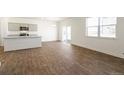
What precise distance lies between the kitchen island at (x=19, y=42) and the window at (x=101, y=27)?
12.7 feet

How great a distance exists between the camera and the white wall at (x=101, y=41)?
541 centimetres

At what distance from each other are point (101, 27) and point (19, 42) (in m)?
5.21

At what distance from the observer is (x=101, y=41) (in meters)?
6.85

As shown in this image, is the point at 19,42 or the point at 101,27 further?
the point at 19,42

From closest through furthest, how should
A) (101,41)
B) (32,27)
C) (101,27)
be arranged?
(101,41), (101,27), (32,27)

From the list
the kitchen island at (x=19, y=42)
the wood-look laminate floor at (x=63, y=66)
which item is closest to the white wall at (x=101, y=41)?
the wood-look laminate floor at (x=63, y=66)

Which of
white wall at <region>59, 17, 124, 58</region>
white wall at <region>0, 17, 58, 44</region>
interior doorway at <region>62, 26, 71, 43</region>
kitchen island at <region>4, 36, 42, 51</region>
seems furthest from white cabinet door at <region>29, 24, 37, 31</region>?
white wall at <region>59, 17, 124, 58</region>

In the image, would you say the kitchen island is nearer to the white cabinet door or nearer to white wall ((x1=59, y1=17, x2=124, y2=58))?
white wall ((x1=59, y1=17, x2=124, y2=58))

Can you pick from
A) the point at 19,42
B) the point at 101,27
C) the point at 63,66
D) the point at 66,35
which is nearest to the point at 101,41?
the point at 101,27

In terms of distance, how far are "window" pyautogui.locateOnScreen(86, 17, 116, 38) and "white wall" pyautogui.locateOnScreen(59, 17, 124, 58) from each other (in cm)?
31

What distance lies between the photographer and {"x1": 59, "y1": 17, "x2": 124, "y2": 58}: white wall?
213 inches

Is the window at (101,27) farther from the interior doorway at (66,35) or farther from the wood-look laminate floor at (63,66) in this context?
the interior doorway at (66,35)

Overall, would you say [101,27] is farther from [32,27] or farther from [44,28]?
[44,28]
